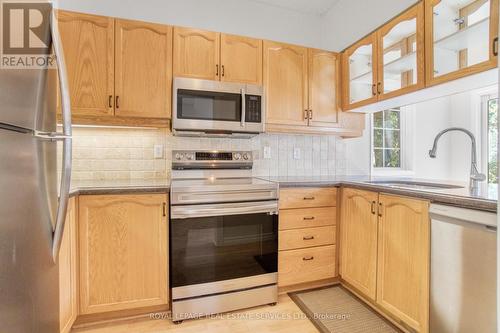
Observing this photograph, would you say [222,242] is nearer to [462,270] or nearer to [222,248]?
[222,248]

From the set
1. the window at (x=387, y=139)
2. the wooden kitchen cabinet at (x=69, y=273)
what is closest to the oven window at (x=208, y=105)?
the wooden kitchen cabinet at (x=69, y=273)

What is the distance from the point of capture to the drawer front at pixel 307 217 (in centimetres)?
200

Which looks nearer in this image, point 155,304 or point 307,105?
point 155,304

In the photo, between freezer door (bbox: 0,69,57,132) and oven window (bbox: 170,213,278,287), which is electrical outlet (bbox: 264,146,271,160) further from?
freezer door (bbox: 0,69,57,132)

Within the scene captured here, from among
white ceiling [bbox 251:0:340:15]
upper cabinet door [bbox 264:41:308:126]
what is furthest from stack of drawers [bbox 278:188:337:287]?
white ceiling [bbox 251:0:340:15]

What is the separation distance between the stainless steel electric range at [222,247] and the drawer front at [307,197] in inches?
4.4

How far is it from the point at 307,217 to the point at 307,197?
16 centimetres

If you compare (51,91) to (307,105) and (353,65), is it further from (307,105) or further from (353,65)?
(353,65)

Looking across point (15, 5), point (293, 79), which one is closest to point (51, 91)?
point (15, 5)

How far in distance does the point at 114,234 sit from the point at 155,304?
547 millimetres

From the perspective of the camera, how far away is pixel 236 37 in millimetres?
2146

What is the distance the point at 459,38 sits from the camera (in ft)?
4.91

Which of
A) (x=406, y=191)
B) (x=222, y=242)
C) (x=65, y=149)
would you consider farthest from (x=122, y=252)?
(x=406, y=191)

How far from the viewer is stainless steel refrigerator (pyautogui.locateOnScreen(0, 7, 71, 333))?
69cm
